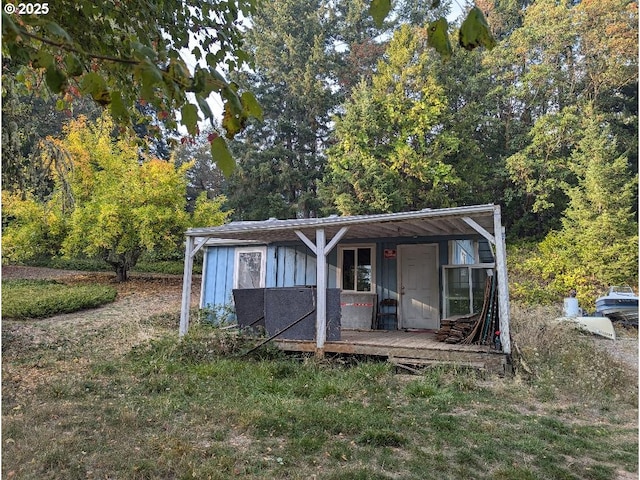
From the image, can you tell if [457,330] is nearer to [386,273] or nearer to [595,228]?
[386,273]

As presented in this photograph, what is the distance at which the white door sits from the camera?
9.27m

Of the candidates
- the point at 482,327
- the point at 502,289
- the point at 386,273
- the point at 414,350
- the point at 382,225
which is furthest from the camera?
the point at 386,273

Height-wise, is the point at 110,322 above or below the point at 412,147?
below

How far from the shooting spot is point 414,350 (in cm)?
663

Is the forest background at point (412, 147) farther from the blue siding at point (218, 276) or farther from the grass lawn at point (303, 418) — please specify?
the grass lawn at point (303, 418)

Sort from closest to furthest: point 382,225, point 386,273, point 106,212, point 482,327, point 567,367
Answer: point 567,367, point 482,327, point 382,225, point 386,273, point 106,212

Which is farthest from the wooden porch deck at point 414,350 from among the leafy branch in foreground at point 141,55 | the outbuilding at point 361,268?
the leafy branch in foreground at point 141,55

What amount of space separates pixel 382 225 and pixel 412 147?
1266cm

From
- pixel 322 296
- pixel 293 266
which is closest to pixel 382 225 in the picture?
pixel 322 296

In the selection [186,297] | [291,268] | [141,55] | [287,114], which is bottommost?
[186,297]

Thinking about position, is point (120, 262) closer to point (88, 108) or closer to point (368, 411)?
point (88, 108)

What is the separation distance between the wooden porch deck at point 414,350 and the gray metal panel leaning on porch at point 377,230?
235mm

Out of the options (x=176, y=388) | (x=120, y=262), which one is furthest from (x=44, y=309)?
(x=176, y=388)

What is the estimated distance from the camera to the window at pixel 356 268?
9828 mm
